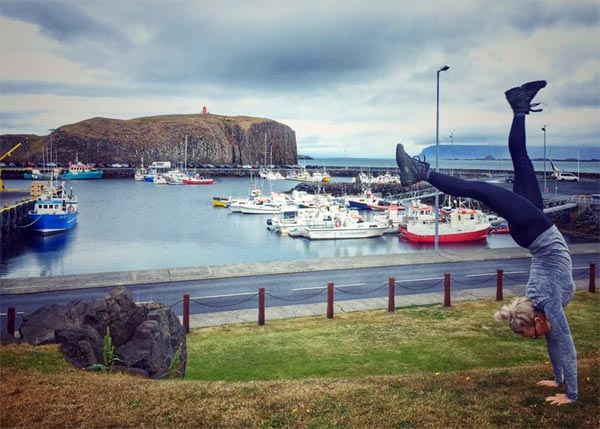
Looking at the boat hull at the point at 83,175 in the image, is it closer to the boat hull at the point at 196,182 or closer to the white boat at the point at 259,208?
the boat hull at the point at 196,182

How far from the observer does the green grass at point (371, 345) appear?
950 centimetres

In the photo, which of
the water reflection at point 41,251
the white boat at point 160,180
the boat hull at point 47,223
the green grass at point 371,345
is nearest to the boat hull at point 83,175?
the white boat at point 160,180

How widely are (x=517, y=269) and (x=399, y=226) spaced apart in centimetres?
2386

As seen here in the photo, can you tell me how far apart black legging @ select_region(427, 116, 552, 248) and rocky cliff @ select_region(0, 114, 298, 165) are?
510ft

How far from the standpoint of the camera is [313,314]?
1413 centimetres

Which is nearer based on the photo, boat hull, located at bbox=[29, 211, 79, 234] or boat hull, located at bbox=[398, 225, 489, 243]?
boat hull, located at bbox=[398, 225, 489, 243]

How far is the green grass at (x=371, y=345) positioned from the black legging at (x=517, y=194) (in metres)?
4.32

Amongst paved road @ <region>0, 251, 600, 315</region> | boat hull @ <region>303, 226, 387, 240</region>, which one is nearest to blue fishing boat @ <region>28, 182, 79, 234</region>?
boat hull @ <region>303, 226, 387, 240</region>

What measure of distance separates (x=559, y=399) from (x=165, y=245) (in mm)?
39410

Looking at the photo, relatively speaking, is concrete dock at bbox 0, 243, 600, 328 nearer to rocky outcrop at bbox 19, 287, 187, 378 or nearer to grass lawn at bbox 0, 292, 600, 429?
grass lawn at bbox 0, 292, 600, 429

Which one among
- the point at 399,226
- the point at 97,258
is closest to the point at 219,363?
the point at 97,258

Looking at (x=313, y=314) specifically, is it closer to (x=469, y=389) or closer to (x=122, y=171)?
(x=469, y=389)

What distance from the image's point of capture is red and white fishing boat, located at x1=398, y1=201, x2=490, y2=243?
40.0m

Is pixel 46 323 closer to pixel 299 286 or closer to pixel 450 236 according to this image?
pixel 299 286
